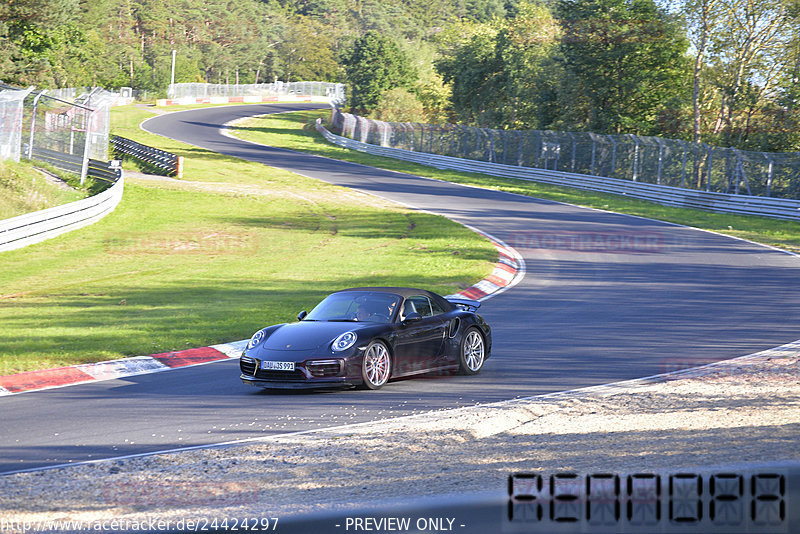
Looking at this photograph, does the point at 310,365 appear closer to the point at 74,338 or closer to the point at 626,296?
the point at 74,338

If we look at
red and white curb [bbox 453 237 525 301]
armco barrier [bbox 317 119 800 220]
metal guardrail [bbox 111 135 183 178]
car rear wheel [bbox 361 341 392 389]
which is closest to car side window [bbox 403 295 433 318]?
car rear wheel [bbox 361 341 392 389]

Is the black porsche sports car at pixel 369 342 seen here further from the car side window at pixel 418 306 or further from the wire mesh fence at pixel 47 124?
the wire mesh fence at pixel 47 124

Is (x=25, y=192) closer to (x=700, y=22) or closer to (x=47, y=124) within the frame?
(x=47, y=124)

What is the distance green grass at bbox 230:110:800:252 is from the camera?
1152 inches

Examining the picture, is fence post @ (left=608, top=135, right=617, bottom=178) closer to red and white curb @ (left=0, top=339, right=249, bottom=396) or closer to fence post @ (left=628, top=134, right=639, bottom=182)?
fence post @ (left=628, top=134, right=639, bottom=182)

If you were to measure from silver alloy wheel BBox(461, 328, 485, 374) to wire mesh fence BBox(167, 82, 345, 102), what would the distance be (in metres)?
85.8

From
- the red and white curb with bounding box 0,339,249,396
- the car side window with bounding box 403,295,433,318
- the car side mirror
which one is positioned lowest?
the red and white curb with bounding box 0,339,249,396

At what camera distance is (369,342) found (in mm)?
10438

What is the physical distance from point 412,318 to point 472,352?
3.69 ft

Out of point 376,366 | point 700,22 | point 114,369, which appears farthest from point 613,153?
point 114,369

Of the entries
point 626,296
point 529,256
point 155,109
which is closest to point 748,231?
point 529,256

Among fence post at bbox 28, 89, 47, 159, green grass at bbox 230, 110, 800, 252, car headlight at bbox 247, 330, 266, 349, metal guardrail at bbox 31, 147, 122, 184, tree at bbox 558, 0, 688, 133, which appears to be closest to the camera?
car headlight at bbox 247, 330, 266, 349

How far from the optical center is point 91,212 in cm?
2945

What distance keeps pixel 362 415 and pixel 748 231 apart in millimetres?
24119
